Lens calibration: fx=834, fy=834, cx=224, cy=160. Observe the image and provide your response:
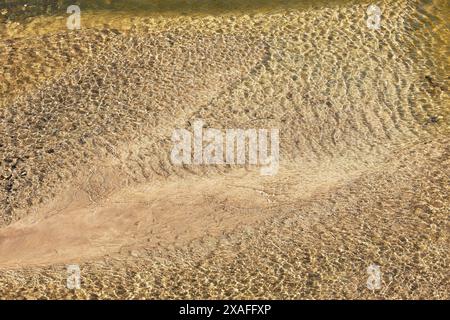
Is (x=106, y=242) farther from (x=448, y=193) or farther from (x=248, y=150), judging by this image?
(x=448, y=193)

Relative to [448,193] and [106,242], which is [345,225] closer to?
[448,193]

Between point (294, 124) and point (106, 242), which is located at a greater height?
point (294, 124)

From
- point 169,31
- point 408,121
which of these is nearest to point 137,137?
point 169,31

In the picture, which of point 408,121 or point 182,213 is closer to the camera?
point 182,213
